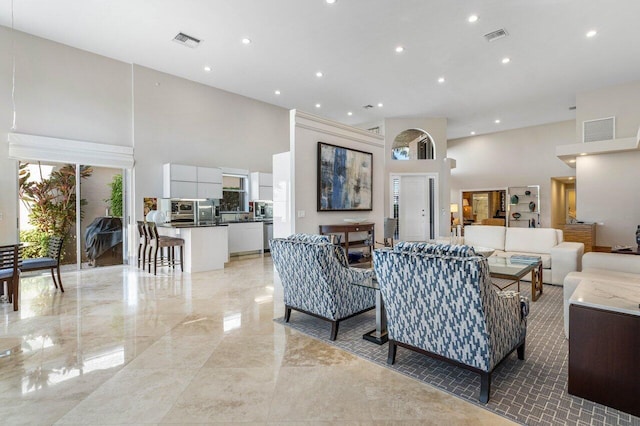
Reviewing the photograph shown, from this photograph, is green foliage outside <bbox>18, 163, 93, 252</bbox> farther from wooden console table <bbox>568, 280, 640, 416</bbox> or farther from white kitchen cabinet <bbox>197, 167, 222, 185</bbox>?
wooden console table <bbox>568, 280, 640, 416</bbox>

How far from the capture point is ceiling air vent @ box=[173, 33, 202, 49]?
17.8ft

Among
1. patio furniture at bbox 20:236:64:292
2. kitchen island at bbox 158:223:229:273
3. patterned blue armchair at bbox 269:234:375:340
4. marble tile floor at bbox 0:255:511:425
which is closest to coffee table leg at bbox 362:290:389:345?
patterned blue armchair at bbox 269:234:375:340

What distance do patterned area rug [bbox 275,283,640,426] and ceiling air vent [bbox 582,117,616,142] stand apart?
605 centimetres

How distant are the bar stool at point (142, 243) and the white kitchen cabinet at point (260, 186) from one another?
9.92 ft

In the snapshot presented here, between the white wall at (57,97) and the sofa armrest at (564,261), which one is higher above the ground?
the white wall at (57,97)

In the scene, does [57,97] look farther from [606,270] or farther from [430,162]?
[606,270]

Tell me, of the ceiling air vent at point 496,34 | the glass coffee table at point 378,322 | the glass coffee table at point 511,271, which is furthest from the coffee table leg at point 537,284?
the ceiling air vent at point 496,34

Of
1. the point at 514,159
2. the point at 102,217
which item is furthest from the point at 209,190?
the point at 514,159

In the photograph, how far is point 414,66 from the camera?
6.22 m

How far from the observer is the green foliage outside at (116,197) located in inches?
269

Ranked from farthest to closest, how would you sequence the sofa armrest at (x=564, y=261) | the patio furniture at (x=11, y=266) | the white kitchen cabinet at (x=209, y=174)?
the white kitchen cabinet at (x=209, y=174) < the sofa armrest at (x=564, y=261) < the patio furniture at (x=11, y=266)

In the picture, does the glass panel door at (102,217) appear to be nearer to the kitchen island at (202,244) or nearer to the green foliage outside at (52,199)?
the green foliage outside at (52,199)

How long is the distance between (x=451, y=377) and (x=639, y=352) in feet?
3.59

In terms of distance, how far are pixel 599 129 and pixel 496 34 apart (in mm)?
4456
